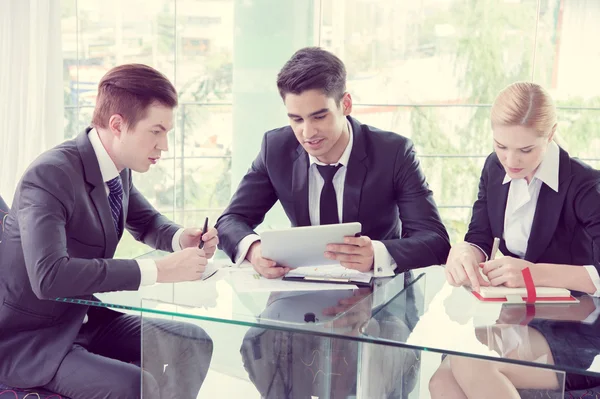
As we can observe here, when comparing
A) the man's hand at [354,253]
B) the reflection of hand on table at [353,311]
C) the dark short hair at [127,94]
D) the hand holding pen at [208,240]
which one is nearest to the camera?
the reflection of hand on table at [353,311]

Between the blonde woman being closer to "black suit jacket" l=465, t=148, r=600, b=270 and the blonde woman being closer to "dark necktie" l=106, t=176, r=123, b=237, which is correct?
"black suit jacket" l=465, t=148, r=600, b=270

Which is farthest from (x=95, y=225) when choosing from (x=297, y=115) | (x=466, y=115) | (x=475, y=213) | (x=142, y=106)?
(x=466, y=115)

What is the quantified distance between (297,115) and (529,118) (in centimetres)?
74

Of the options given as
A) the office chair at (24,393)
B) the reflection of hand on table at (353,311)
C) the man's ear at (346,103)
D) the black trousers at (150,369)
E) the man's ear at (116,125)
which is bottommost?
the office chair at (24,393)

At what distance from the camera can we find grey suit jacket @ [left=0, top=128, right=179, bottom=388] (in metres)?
1.84

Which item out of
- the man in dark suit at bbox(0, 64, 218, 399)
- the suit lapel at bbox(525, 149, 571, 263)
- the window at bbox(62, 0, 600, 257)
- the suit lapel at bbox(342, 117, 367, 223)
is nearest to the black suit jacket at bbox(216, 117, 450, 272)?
the suit lapel at bbox(342, 117, 367, 223)

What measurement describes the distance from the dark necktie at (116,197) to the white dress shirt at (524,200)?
120 centimetres

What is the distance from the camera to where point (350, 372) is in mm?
1814

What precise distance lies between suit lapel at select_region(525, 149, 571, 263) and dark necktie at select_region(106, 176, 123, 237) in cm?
127

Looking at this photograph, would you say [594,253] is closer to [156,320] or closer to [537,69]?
[156,320]

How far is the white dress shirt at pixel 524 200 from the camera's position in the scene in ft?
7.07

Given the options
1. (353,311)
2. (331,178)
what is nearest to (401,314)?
(353,311)

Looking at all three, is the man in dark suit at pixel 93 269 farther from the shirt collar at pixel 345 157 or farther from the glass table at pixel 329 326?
the shirt collar at pixel 345 157

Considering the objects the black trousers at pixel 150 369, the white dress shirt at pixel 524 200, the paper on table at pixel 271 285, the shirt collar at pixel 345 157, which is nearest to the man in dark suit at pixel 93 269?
the black trousers at pixel 150 369
